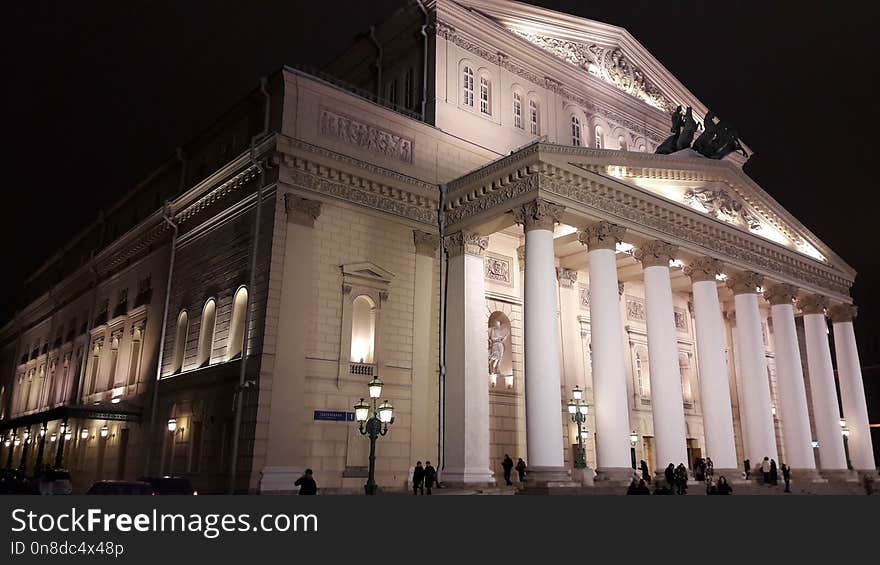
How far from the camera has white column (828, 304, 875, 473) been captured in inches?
1265

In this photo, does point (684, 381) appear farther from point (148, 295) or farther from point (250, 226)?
point (148, 295)

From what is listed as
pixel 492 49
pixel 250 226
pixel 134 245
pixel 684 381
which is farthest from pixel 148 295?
pixel 684 381

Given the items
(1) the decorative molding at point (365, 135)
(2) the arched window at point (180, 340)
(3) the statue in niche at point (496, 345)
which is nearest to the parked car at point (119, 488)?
(2) the arched window at point (180, 340)

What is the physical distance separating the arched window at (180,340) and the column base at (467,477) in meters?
10.8

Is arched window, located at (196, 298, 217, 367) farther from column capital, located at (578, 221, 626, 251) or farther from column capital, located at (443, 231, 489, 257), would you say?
column capital, located at (578, 221, 626, 251)

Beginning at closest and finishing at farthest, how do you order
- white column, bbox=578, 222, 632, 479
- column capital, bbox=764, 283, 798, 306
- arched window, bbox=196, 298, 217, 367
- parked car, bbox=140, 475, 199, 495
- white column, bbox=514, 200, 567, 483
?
parked car, bbox=140, 475, 199, 495 < white column, bbox=514, 200, 567, 483 < white column, bbox=578, 222, 632, 479 < arched window, bbox=196, 298, 217, 367 < column capital, bbox=764, 283, 798, 306

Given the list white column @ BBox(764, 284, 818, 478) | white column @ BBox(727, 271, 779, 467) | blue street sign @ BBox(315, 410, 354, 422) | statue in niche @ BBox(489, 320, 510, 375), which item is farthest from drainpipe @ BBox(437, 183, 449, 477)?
white column @ BBox(764, 284, 818, 478)

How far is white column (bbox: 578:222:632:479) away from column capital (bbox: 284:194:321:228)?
9.21 m

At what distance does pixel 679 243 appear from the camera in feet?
85.4

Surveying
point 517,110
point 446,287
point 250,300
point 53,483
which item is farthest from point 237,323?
point 517,110

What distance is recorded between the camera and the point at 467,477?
22406 millimetres

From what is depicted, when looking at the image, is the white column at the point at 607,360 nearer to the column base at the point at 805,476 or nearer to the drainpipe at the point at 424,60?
the drainpipe at the point at 424,60

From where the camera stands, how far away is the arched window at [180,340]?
2611 cm

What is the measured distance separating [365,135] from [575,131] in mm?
12494
